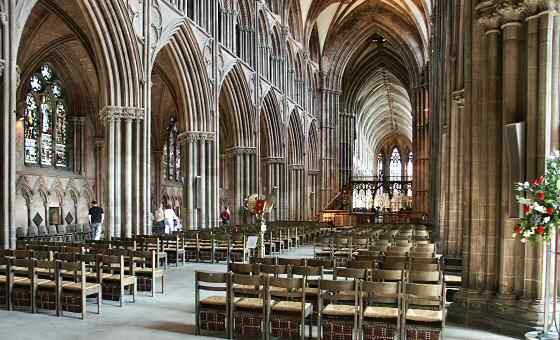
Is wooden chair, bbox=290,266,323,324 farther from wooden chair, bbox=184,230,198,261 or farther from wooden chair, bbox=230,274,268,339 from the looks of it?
wooden chair, bbox=184,230,198,261

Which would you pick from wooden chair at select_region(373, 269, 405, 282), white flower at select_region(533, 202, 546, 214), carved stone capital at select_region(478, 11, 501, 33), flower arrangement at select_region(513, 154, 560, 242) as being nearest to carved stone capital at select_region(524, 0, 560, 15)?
carved stone capital at select_region(478, 11, 501, 33)

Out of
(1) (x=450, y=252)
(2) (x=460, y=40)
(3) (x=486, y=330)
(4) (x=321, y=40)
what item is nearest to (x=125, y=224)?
(1) (x=450, y=252)

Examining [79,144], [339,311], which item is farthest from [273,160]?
[339,311]

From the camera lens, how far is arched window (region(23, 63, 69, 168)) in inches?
973

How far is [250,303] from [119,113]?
13.4 meters

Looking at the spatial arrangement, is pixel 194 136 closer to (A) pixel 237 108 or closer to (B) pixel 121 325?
(A) pixel 237 108

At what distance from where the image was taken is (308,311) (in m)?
7.05

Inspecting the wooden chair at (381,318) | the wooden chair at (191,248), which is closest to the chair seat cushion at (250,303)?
the wooden chair at (381,318)

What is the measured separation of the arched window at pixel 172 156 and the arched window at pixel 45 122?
9043 millimetres

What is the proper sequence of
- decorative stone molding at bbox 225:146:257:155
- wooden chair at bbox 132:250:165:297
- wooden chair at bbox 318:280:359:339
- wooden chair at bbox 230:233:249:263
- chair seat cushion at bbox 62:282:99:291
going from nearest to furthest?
wooden chair at bbox 318:280:359:339 < chair seat cushion at bbox 62:282:99:291 < wooden chair at bbox 132:250:165:297 < wooden chair at bbox 230:233:249:263 < decorative stone molding at bbox 225:146:257:155

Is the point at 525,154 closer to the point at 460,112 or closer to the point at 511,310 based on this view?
the point at 511,310

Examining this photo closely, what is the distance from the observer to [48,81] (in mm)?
26422

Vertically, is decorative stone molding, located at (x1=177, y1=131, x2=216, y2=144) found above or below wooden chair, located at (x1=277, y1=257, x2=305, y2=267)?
above

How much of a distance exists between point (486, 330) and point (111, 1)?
15.6 metres
